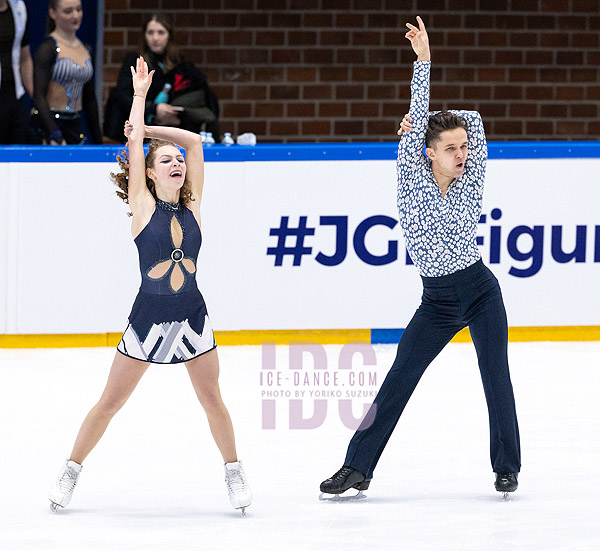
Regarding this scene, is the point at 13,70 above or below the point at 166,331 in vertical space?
above

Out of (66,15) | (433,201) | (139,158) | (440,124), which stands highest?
(66,15)

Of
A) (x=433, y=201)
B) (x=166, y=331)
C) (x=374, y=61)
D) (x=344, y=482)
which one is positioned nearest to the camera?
(x=166, y=331)

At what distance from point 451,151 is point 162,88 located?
11.9 ft

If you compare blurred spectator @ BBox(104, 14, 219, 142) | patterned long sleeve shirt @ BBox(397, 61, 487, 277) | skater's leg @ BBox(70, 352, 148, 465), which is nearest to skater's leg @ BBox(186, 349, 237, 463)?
skater's leg @ BBox(70, 352, 148, 465)

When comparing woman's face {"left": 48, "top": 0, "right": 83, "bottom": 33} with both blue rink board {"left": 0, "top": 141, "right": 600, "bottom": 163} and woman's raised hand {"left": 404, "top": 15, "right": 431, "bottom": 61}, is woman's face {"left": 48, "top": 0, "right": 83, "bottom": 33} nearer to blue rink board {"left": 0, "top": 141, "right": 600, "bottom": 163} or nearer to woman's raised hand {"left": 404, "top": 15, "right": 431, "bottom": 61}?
blue rink board {"left": 0, "top": 141, "right": 600, "bottom": 163}

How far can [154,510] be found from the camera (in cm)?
424

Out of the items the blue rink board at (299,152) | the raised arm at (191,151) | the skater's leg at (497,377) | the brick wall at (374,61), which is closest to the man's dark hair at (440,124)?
the skater's leg at (497,377)

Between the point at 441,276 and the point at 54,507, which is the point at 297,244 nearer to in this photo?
the point at 441,276

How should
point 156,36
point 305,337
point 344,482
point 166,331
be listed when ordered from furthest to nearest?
point 156,36 → point 305,337 → point 344,482 → point 166,331

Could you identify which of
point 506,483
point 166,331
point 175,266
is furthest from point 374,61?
point 166,331

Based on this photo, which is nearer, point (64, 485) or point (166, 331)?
point (166, 331)

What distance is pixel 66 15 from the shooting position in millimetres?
7363

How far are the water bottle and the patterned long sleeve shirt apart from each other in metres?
3.46

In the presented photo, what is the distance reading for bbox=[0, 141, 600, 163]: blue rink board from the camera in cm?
673
